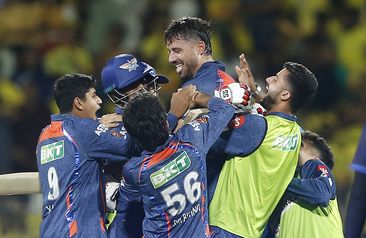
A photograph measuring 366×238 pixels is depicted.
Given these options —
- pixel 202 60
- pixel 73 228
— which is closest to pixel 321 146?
pixel 202 60

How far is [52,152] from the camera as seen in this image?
20.4ft

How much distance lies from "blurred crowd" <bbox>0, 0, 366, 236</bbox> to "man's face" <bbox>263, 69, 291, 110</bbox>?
491 centimetres

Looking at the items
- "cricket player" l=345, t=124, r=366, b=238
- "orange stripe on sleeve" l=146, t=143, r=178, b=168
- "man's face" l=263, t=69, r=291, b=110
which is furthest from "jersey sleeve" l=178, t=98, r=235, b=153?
"cricket player" l=345, t=124, r=366, b=238

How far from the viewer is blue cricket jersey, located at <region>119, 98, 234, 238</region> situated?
19.1 ft

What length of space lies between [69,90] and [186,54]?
0.76m

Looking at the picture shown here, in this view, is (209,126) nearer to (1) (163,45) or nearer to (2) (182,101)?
(2) (182,101)

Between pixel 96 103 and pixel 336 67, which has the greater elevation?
pixel 96 103

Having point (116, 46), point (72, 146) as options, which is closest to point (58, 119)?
point (72, 146)

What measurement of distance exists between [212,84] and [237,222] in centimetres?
86

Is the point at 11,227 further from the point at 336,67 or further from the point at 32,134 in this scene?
the point at 336,67

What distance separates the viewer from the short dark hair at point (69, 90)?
20.7ft

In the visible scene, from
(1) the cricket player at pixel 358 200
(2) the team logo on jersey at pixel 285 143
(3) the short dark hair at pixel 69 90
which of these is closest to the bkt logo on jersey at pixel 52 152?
(3) the short dark hair at pixel 69 90

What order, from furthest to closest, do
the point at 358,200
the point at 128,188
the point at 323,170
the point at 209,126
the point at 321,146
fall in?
the point at 358,200, the point at 321,146, the point at 323,170, the point at 128,188, the point at 209,126

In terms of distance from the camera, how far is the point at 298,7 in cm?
1286
